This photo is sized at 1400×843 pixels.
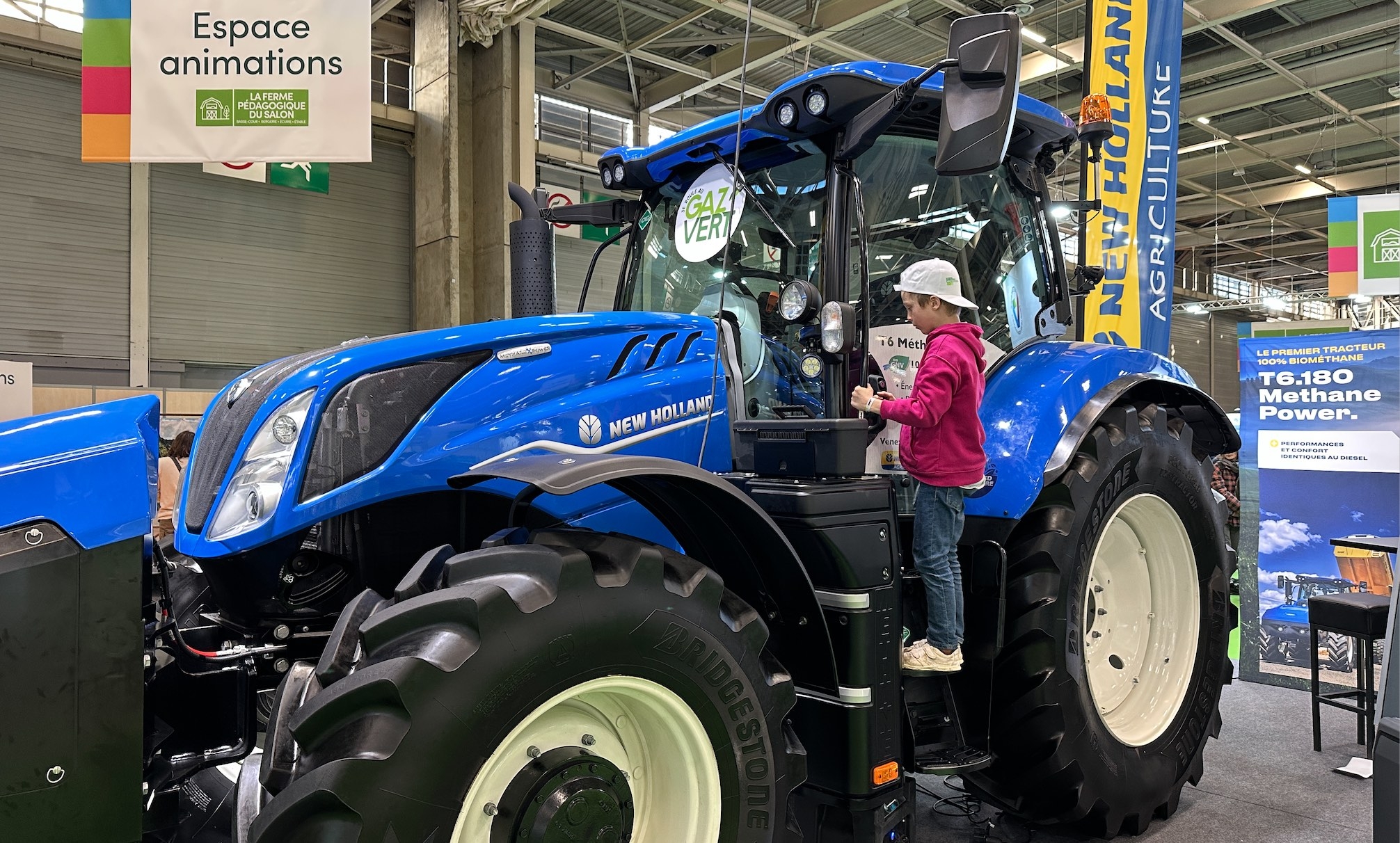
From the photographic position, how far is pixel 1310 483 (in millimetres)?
5402

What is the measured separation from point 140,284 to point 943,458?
419 inches

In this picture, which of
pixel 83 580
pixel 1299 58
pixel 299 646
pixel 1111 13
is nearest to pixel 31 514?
pixel 83 580

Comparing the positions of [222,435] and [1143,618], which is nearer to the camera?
[222,435]

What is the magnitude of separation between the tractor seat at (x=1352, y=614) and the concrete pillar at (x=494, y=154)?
338 inches

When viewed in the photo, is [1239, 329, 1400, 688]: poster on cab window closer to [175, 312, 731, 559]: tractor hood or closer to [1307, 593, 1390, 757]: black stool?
[1307, 593, 1390, 757]: black stool

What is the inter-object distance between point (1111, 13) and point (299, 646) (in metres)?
5.35

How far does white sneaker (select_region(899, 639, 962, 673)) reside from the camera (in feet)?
8.15

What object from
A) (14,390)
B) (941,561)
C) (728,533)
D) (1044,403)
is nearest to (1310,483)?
(1044,403)

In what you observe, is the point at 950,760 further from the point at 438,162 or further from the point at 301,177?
the point at 301,177

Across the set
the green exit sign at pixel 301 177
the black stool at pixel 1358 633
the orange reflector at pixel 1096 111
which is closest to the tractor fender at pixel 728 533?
the orange reflector at pixel 1096 111

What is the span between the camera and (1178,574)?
3.33m

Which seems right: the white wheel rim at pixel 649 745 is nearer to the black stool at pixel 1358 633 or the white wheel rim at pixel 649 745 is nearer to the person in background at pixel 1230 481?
the black stool at pixel 1358 633

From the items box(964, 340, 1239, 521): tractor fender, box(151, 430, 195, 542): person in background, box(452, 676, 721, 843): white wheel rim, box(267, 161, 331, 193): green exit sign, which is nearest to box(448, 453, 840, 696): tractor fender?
box(452, 676, 721, 843): white wheel rim

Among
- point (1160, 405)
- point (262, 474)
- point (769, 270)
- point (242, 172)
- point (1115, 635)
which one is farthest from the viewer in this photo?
point (242, 172)
